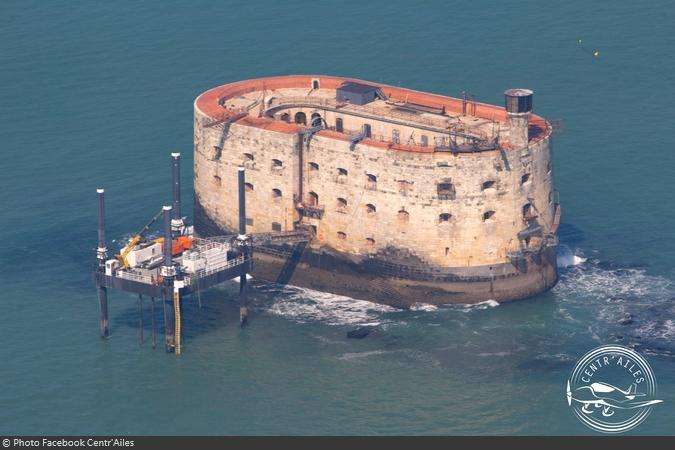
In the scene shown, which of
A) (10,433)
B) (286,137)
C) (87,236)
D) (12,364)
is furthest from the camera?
(87,236)

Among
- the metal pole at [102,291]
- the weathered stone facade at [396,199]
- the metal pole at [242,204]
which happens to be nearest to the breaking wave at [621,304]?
the weathered stone facade at [396,199]

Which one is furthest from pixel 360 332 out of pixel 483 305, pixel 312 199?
pixel 312 199

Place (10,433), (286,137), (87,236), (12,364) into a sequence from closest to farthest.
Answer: (10,433), (12,364), (286,137), (87,236)

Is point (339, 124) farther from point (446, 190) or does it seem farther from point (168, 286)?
point (168, 286)

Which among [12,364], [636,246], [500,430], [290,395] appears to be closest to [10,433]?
[12,364]

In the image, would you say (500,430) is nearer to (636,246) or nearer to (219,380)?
(219,380)

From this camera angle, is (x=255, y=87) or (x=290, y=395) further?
(x=255, y=87)

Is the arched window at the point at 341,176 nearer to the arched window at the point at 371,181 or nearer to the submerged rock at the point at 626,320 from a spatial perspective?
the arched window at the point at 371,181
